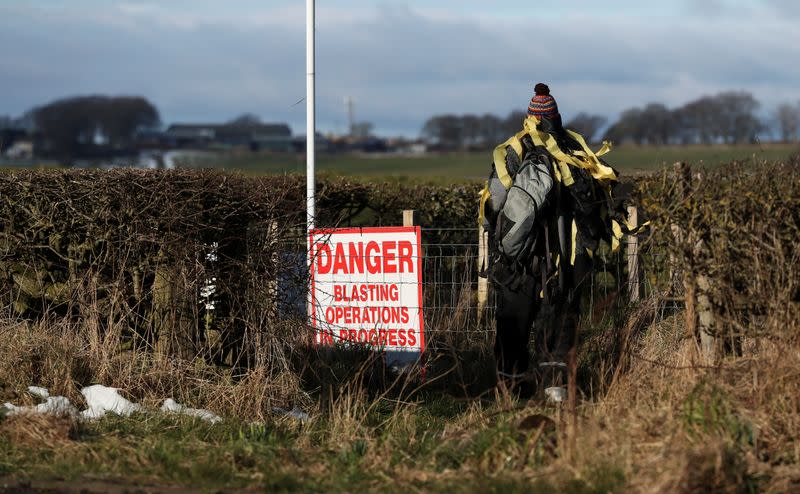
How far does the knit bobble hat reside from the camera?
25.2 ft

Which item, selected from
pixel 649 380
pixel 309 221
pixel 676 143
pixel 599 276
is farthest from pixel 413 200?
pixel 676 143

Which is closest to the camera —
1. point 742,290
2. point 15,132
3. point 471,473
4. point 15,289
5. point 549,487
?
point 549,487

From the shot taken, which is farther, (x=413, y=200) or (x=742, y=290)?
(x=413, y=200)

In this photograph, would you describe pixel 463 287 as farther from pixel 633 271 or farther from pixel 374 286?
pixel 633 271

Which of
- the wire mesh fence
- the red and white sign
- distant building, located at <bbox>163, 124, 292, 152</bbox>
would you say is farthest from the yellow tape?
distant building, located at <bbox>163, 124, 292, 152</bbox>

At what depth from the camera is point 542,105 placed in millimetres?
7676

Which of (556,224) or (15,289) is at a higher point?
(556,224)

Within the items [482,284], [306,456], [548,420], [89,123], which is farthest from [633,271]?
[89,123]

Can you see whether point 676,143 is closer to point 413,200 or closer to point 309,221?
point 413,200

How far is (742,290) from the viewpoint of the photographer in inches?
240

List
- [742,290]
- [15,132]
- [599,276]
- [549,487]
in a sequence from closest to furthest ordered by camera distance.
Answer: [549,487] → [742,290] → [599,276] → [15,132]

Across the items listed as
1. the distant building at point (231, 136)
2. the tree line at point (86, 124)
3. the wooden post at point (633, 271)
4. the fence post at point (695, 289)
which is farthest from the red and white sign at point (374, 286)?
the tree line at point (86, 124)

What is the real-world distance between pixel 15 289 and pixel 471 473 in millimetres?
4457

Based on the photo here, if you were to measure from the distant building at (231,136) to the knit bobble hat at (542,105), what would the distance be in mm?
23317
